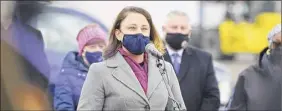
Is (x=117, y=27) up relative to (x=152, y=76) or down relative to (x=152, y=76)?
up

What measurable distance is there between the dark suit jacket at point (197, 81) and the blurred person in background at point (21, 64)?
142 centimetres

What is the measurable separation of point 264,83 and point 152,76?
1.68 meters

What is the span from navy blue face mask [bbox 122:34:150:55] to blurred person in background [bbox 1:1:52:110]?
94.9 inches

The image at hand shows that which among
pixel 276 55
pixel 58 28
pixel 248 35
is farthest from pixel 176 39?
pixel 248 35

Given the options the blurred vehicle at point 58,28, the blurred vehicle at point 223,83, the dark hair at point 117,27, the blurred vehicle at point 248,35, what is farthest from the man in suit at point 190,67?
the blurred vehicle at point 248,35

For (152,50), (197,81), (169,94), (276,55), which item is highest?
(152,50)

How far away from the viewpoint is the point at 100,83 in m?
4.07

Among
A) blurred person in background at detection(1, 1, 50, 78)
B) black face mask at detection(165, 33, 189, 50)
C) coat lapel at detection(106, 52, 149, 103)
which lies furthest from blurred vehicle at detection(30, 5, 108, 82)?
coat lapel at detection(106, 52, 149, 103)

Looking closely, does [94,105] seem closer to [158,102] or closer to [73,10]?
[158,102]

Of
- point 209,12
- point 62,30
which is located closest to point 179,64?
point 62,30

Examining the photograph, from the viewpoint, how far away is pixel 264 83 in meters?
5.54

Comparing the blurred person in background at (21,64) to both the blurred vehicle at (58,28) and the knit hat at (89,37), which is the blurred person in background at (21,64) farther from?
the knit hat at (89,37)

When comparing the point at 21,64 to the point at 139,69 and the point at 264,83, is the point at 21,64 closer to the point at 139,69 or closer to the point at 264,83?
the point at 264,83

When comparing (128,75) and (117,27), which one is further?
(117,27)
